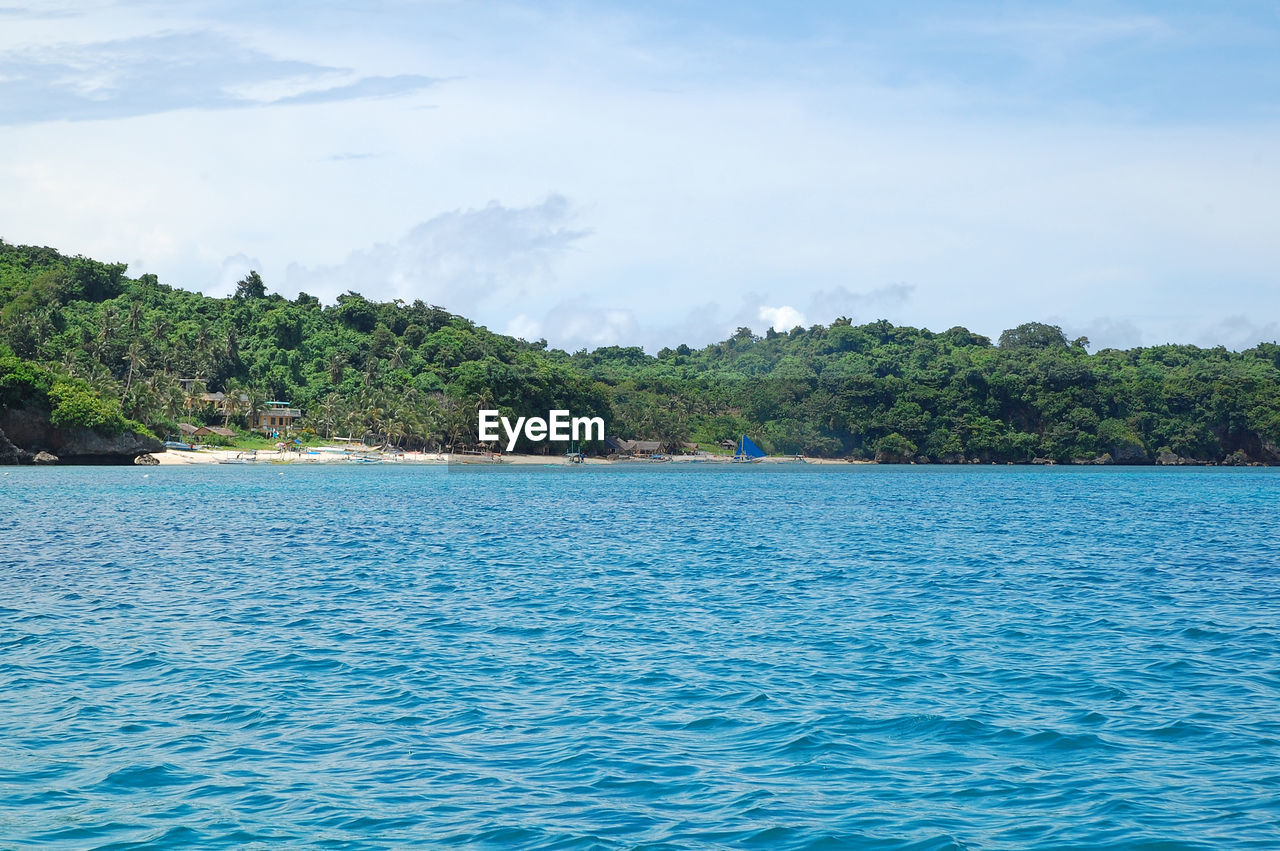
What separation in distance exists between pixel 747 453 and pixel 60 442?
4530 inches

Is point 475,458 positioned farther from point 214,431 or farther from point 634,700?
point 634,700

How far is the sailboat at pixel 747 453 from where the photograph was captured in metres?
194

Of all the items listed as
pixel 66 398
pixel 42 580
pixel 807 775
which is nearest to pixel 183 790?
pixel 807 775

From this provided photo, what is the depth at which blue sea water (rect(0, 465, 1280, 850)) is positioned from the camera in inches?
408

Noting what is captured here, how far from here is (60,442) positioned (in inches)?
4446

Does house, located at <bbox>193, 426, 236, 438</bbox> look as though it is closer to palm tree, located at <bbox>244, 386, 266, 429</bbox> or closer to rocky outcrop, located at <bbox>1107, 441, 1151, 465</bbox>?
palm tree, located at <bbox>244, 386, 266, 429</bbox>

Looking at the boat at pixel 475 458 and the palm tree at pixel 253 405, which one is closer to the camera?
the palm tree at pixel 253 405

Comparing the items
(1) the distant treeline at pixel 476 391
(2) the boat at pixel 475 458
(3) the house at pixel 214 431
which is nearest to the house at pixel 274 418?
(1) the distant treeline at pixel 476 391

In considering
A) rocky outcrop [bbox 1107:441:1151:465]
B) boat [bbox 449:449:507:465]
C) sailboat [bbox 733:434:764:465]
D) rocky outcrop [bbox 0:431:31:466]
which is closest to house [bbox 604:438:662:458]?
sailboat [bbox 733:434:764:465]

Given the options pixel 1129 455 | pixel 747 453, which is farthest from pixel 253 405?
pixel 1129 455

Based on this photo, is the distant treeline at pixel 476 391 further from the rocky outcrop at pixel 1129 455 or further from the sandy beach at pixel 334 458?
the sandy beach at pixel 334 458

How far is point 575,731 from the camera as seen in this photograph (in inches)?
523

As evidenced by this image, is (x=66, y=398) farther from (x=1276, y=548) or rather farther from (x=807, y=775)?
(x=807, y=775)

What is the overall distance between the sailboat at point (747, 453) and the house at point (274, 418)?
76.9 meters
